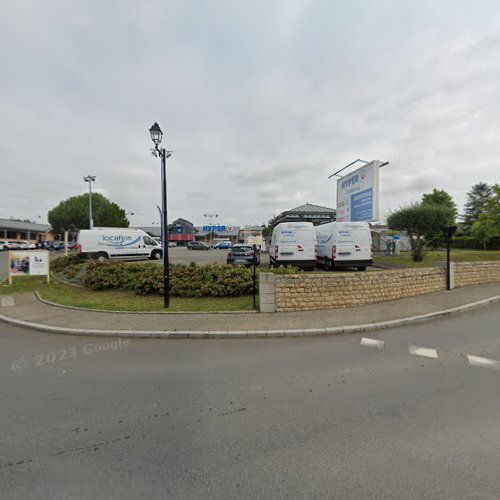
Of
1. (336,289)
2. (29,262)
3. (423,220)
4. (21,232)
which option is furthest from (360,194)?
(21,232)

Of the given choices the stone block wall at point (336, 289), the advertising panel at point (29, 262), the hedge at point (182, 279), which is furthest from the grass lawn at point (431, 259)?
the advertising panel at point (29, 262)

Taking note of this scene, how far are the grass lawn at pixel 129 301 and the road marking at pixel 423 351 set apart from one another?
12.5ft

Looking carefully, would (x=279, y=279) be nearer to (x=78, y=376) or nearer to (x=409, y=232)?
(x=78, y=376)

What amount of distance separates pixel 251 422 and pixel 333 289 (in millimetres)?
5093

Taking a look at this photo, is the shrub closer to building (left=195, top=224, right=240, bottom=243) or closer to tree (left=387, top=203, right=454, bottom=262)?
tree (left=387, top=203, right=454, bottom=262)

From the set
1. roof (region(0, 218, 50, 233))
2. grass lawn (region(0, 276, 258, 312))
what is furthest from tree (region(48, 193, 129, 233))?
grass lawn (region(0, 276, 258, 312))

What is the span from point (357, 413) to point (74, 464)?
2785 mm

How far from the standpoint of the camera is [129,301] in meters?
7.93

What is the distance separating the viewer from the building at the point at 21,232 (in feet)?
161

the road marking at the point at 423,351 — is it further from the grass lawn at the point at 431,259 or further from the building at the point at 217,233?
the building at the point at 217,233

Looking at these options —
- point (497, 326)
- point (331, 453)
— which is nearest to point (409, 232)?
point (497, 326)

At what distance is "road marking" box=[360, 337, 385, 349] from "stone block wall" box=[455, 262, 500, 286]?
6.92 meters

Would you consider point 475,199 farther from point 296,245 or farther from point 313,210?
point 296,245

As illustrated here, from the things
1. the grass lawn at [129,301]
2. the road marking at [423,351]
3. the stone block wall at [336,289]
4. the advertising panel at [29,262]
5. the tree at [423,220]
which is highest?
the tree at [423,220]
